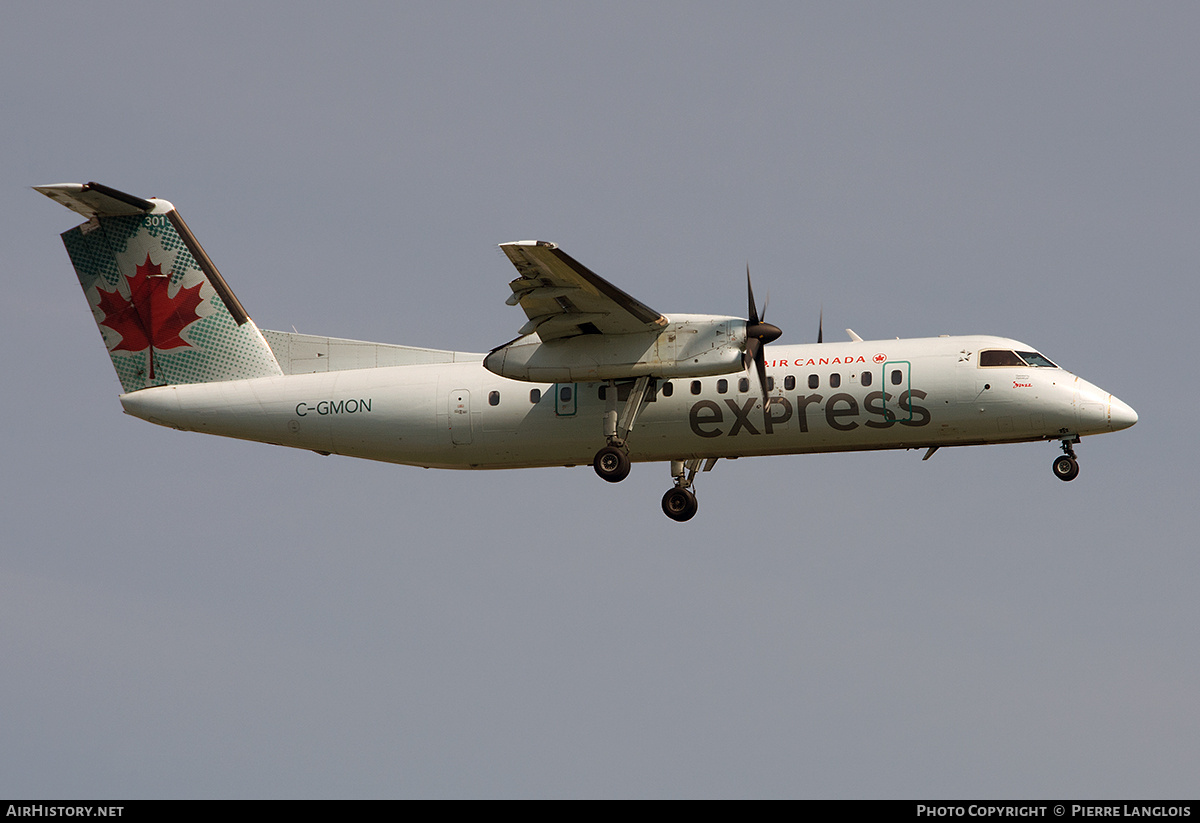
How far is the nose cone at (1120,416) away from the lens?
25.2m

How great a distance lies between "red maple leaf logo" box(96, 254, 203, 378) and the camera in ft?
91.5

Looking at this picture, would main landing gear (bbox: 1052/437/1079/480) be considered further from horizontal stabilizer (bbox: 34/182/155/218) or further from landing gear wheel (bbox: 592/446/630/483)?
horizontal stabilizer (bbox: 34/182/155/218)

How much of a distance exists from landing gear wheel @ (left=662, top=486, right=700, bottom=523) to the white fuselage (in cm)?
175

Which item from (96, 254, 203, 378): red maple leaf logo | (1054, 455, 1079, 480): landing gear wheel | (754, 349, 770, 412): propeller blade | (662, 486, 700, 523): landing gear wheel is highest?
(96, 254, 203, 378): red maple leaf logo

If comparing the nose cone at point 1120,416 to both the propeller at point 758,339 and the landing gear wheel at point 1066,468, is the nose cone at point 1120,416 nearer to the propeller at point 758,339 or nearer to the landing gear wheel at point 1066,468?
the landing gear wheel at point 1066,468

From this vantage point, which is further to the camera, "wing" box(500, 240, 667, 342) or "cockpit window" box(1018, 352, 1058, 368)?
"cockpit window" box(1018, 352, 1058, 368)

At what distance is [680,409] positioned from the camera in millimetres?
26031

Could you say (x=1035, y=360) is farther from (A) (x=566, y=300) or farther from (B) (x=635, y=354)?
(A) (x=566, y=300)

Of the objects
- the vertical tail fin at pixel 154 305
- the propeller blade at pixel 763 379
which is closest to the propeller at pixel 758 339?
the propeller blade at pixel 763 379

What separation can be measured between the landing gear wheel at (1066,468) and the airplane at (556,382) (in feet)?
0.08

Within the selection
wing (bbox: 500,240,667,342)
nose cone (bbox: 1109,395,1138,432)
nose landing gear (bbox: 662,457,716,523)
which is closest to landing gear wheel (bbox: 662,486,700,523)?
nose landing gear (bbox: 662,457,716,523)

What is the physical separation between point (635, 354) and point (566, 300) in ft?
5.15
